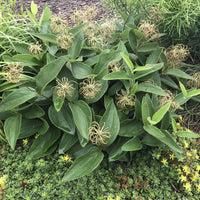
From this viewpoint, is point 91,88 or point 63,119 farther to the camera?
point 63,119

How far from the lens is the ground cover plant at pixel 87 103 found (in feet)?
4.44

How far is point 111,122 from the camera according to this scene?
1.39 meters

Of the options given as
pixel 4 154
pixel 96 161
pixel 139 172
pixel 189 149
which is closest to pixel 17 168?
pixel 4 154

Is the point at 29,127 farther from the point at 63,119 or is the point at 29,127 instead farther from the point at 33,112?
the point at 63,119

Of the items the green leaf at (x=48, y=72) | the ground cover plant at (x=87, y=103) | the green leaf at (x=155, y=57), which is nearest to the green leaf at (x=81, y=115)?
the ground cover plant at (x=87, y=103)

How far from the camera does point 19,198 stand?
132 centimetres

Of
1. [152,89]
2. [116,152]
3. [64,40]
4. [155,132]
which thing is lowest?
[116,152]

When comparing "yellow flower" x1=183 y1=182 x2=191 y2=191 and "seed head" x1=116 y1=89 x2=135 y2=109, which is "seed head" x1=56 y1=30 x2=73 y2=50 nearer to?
"seed head" x1=116 y1=89 x2=135 y2=109

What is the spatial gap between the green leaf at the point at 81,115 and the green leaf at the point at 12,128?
38 cm

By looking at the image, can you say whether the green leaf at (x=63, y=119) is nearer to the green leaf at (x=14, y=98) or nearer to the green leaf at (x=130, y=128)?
the green leaf at (x=14, y=98)

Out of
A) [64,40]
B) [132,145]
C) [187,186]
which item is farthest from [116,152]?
[64,40]

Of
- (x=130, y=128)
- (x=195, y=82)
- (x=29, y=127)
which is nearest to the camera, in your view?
(x=130, y=128)

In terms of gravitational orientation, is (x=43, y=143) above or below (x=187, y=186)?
above

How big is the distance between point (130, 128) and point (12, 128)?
0.79 m
